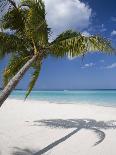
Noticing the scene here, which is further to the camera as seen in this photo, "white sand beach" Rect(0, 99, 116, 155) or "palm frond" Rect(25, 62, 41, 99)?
"palm frond" Rect(25, 62, 41, 99)

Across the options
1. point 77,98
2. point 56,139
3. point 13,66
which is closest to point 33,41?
point 13,66

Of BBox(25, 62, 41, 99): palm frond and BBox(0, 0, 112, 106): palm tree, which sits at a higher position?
BBox(0, 0, 112, 106): palm tree

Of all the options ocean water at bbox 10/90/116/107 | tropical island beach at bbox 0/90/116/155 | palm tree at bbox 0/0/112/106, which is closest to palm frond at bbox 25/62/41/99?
palm tree at bbox 0/0/112/106

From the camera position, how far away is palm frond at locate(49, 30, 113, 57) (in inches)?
303

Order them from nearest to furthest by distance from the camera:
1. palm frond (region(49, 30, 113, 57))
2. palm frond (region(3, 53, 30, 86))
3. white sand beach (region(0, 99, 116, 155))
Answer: palm frond (region(49, 30, 113, 57)), white sand beach (region(0, 99, 116, 155)), palm frond (region(3, 53, 30, 86))

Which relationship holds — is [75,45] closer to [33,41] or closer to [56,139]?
[33,41]

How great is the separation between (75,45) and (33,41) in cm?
114

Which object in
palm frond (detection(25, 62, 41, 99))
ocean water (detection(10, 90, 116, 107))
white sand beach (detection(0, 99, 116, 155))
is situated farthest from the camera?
ocean water (detection(10, 90, 116, 107))

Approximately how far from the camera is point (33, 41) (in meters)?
7.88

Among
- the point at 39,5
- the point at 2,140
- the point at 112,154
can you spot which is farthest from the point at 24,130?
the point at 39,5

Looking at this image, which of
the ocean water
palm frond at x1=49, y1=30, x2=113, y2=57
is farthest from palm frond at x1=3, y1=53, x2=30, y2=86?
the ocean water

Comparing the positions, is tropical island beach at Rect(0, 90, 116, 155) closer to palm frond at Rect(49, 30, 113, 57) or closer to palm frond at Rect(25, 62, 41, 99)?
palm frond at Rect(25, 62, 41, 99)

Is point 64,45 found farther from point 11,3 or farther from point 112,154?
point 112,154

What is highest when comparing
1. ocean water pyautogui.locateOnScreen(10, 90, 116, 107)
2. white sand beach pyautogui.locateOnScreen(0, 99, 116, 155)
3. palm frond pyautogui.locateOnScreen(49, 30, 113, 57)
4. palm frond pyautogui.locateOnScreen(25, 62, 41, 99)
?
palm frond pyautogui.locateOnScreen(49, 30, 113, 57)
